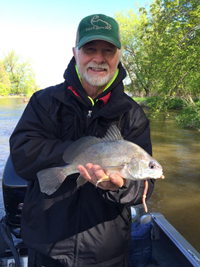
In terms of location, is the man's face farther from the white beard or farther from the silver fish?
the silver fish

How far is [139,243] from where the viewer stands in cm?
318

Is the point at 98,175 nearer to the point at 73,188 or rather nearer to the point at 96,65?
the point at 73,188

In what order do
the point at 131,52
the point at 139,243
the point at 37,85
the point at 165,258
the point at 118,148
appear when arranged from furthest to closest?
1. the point at 37,85
2. the point at 131,52
3. the point at 165,258
4. the point at 139,243
5. the point at 118,148

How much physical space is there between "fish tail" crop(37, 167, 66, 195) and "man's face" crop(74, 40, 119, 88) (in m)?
0.82

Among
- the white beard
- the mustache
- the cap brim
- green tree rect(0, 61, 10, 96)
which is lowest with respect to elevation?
green tree rect(0, 61, 10, 96)

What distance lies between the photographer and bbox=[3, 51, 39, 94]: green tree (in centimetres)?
7775

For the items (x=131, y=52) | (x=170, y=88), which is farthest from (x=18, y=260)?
(x=131, y=52)

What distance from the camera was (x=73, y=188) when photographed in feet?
6.68

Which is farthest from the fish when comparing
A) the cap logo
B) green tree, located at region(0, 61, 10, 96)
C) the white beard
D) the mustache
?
green tree, located at region(0, 61, 10, 96)

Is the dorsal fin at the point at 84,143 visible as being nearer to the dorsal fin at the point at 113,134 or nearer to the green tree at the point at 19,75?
the dorsal fin at the point at 113,134

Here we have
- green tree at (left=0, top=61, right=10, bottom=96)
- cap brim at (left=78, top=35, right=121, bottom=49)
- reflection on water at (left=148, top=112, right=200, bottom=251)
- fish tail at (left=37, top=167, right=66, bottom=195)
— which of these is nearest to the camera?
fish tail at (left=37, top=167, right=66, bottom=195)

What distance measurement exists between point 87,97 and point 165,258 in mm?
2724

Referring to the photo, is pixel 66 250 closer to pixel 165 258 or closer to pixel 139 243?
pixel 139 243

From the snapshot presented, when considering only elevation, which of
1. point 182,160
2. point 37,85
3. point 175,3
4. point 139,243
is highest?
point 175,3
